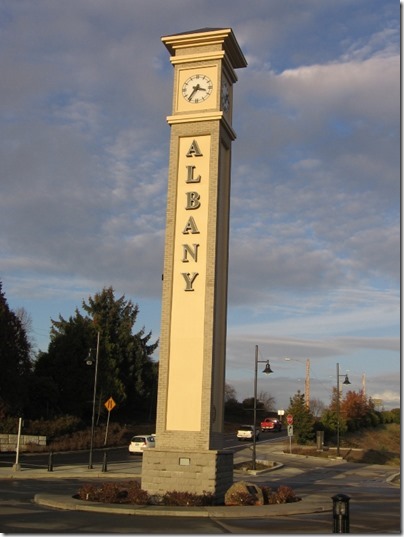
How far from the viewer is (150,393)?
242 feet

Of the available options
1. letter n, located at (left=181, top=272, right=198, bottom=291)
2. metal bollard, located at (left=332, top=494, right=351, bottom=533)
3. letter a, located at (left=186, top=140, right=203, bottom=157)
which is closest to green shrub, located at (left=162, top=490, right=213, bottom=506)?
letter n, located at (left=181, top=272, right=198, bottom=291)

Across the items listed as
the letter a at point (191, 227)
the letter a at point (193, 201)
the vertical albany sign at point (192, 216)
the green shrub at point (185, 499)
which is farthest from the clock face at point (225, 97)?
the green shrub at point (185, 499)

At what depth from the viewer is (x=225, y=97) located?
26.7 meters

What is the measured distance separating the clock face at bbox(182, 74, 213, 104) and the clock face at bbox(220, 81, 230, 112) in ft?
1.99

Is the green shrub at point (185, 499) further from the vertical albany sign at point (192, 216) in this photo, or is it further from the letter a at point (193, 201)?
the letter a at point (193, 201)

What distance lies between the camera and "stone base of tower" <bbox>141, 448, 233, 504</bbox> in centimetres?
2247

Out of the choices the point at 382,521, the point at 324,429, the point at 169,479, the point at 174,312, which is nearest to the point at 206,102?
the point at 174,312

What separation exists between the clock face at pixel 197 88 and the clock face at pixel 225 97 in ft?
1.99

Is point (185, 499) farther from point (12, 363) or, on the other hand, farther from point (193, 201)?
point (12, 363)

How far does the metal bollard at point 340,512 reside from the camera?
45.2 feet

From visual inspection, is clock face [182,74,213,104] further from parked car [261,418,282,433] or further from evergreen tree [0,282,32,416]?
parked car [261,418,282,433]

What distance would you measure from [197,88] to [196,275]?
24.5 feet

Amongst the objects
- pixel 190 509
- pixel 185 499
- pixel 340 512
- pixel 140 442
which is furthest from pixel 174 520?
pixel 140 442

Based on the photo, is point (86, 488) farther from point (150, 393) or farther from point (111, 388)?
point (150, 393)
